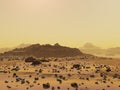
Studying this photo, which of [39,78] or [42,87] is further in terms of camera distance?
[39,78]

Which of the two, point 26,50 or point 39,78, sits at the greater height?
point 26,50

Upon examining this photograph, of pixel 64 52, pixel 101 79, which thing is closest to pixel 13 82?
pixel 101 79

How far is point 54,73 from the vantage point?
45969mm

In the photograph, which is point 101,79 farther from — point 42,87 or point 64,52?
point 64,52

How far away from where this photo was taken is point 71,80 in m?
40.7

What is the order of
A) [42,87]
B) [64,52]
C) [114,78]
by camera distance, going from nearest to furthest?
[42,87] → [114,78] → [64,52]

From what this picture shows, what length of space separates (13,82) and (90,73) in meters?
12.8

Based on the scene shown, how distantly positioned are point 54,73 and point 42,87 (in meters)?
10.5

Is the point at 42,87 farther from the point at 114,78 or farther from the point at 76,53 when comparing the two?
the point at 76,53

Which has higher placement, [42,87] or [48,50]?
[48,50]

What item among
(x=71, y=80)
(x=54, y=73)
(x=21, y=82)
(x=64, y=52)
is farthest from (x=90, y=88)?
(x=64, y=52)

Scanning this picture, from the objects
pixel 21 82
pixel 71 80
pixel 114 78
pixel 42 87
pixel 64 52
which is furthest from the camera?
pixel 64 52

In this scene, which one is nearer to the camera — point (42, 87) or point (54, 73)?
point (42, 87)

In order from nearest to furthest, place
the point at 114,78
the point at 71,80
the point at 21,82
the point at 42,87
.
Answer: the point at 42,87 → the point at 21,82 → the point at 71,80 → the point at 114,78
